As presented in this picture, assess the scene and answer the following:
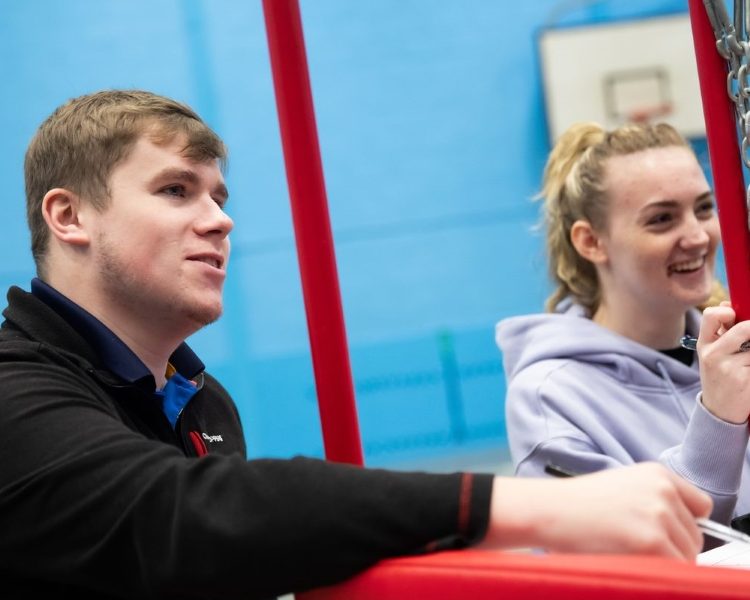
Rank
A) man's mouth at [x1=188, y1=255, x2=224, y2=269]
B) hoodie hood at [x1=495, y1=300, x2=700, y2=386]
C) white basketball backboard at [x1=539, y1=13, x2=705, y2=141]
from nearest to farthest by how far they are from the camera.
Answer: man's mouth at [x1=188, y1=255, x2=224, y2=269]
hoodie hood at [x1=495, y1=300, x2=700, y2=386]
white basketball backboard at [x1=539, y1=13, x2=705, y2=141]

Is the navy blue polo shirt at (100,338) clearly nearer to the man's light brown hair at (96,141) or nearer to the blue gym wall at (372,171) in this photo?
the man's light brown hair at (96,141)

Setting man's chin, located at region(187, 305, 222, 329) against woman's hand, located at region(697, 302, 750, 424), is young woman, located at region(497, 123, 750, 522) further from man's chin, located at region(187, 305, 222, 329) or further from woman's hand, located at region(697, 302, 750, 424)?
man's chin, located at region(187, 305, 222, 329)

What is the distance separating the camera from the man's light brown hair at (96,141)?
1.10 meters

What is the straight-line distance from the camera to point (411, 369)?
4.72 m

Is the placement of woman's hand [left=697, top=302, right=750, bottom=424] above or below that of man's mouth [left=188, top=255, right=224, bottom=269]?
below

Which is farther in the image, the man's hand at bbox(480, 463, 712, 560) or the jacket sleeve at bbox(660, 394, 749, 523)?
A: the jacket sleeve at bbox(660, 394, 749, 523)

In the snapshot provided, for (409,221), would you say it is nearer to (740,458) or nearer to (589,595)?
(740,458)

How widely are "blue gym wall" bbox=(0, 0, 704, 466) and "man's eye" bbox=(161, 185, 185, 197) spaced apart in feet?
11.6

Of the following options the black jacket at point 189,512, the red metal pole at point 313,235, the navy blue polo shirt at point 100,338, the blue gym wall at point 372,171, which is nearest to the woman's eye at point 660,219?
the red metal pole at point 313,235

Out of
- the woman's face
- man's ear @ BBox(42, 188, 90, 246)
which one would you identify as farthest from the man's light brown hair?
the woman's face

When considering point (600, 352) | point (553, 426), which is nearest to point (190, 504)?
point (553, 426)

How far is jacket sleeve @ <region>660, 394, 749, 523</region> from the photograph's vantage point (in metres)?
1.23

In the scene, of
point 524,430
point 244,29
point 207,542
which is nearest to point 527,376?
point 524,430

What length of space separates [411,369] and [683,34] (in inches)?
77.2
